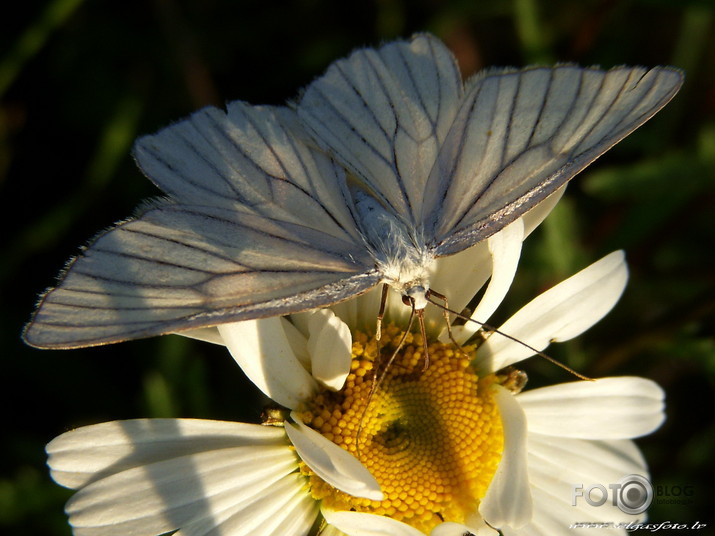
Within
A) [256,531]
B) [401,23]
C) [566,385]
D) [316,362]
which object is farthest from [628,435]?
[401,23]

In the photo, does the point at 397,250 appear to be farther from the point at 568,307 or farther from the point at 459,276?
the point at 568,307

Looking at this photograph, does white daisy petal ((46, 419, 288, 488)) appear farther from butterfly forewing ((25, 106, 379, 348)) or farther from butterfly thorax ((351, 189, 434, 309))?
butterfly thorax ((351, 189, 434, 309))

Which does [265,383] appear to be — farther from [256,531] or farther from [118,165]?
[118,165]

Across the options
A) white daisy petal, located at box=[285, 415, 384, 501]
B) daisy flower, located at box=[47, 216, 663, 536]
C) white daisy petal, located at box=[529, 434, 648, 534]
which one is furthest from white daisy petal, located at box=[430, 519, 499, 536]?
white daisy petal, located at box=[529, 434, 648, 534]

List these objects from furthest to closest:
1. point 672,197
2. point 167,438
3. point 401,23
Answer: point 401,23
point 672,197
point 167,438

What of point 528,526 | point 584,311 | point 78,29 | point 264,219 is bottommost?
point 528,526
